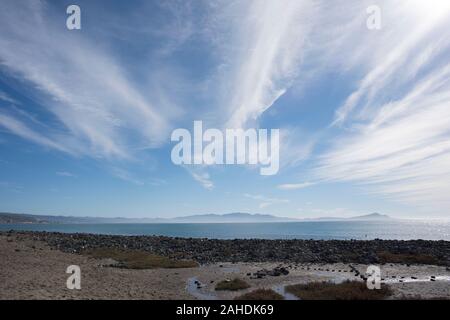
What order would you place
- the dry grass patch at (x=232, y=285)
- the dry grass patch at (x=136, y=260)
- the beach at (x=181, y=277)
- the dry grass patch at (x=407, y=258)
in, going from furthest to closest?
the dry grass patch at (x=407, y=258) → the dry grass patch at (x=136, y=260) → the dry grass patch at (x=232, y=285) → the beach at (x=181, y=277)

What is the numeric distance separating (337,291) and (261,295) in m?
5.52

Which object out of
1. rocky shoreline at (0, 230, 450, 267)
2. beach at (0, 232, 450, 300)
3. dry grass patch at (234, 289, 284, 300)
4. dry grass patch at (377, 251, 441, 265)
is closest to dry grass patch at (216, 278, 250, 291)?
beach at (0, 232, 450, 300)

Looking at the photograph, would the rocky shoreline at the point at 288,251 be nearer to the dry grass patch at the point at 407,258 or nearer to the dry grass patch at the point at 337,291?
the dry grass patch at the point at 407,258

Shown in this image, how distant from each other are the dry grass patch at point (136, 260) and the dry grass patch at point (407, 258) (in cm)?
2411

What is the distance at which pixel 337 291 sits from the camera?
2317 cm

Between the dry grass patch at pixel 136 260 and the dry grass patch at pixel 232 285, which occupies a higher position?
the dry grass patch at pixel 232 285

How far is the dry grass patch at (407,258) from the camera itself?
3923 centimetres

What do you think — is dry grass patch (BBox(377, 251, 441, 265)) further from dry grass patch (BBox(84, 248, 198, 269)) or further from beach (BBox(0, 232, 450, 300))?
dry grass patch (BBox(84, 248, 198, 269))

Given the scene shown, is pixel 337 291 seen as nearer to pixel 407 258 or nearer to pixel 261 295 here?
pixel 261 295

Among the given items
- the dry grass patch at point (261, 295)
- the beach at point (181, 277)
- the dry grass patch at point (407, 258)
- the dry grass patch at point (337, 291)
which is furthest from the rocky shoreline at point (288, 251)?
the dry grass patch at point (261, 295)

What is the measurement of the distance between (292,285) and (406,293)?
8.09 meters
